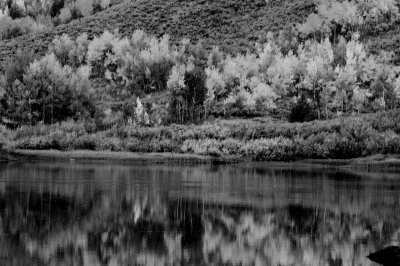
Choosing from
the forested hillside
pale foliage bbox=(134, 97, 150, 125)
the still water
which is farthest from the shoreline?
the still water

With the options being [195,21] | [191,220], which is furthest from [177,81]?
[191,220]

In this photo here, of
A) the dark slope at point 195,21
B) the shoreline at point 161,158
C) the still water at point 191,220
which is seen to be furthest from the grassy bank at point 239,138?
the dark slope at point 195,21

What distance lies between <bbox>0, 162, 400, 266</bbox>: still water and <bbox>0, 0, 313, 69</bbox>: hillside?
81.4 meters

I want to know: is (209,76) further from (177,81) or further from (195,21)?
(195,21)

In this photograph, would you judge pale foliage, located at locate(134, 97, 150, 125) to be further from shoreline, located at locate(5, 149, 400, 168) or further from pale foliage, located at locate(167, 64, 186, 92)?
shoreline, located at locate(5, 149, 400, 168)

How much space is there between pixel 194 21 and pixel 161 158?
6654 centimetres

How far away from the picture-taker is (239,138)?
229 feet

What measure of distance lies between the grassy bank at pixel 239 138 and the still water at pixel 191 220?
21127 millimetres

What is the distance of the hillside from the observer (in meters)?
123

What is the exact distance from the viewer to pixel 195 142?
6912 cm

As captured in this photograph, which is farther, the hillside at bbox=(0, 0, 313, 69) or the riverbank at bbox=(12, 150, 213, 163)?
the hillside at bbox=(0, 0, 313, 69)

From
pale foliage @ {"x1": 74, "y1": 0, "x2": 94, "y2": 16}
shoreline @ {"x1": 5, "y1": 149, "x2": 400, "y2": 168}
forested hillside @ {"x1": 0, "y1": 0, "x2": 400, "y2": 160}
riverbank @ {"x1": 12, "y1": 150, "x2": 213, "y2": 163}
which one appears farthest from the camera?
pale foliage @ {"x1": 74, "y1": 0, "x2": 94, "y2": 16}

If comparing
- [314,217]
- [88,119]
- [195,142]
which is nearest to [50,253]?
[314,217]

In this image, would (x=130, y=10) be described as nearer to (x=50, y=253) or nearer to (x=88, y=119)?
(x=88, y=119)
